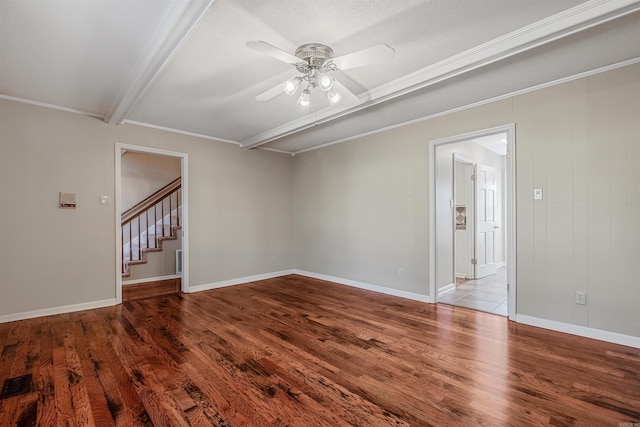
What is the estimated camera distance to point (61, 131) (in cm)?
371

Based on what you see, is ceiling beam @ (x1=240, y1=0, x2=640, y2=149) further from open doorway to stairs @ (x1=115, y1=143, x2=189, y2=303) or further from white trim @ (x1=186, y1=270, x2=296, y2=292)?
white trim @ (x1=186, y1=270, x2=296, y2=292)

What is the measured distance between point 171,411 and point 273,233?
13.6 ft

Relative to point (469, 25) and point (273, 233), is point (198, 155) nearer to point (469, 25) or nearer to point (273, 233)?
point (273, 233)

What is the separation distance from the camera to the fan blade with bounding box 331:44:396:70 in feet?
6.49

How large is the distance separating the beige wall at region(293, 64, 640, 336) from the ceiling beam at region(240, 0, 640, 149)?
108cm

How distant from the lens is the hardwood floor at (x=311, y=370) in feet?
5.85

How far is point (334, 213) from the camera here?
5.38m

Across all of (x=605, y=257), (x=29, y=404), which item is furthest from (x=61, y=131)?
(x=605, y=257)

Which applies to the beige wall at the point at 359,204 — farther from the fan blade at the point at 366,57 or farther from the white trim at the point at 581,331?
the fan blade at the point at 366,57

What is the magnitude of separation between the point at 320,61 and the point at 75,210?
11.8 feet

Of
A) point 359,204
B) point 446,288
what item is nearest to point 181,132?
point 359,204

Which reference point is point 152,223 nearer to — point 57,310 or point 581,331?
point 57,310

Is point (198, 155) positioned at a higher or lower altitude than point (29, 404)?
higher

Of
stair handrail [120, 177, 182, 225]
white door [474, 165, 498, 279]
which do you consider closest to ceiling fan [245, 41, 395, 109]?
white door [474, 165, 498, 279]
